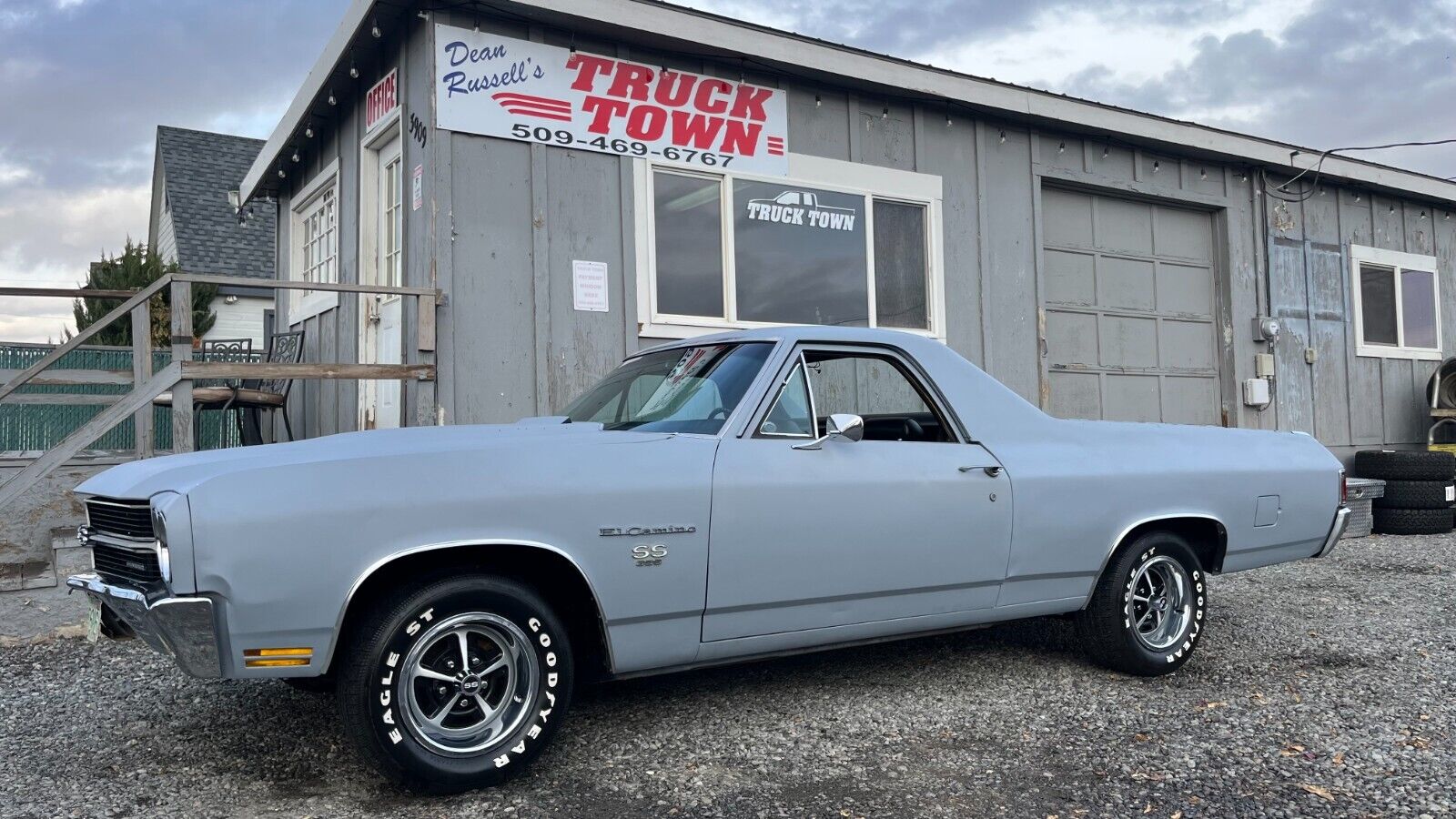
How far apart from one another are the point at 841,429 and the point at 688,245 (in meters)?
4.22

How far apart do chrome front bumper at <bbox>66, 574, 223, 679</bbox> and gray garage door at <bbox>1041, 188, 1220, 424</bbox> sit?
7793 millimetres

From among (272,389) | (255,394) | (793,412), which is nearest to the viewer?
(793,412)

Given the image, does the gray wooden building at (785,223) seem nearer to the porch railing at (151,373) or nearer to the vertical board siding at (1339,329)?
the vertical board siding at (1339,329)

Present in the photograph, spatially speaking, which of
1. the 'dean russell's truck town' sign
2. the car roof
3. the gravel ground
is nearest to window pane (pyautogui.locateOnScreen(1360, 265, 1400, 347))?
the 'dean russell's truck town' sign

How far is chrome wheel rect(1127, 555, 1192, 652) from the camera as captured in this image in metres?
4.57

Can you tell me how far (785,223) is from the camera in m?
8.13

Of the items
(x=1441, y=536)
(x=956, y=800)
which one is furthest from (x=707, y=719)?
(x=1441, y=536)

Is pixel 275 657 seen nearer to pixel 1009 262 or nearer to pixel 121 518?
pixel 121 518

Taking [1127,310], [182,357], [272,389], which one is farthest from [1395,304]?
[182,357]

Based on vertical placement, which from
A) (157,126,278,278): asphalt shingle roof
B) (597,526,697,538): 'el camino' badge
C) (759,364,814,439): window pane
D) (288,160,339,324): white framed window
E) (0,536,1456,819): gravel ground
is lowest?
(0,536,1456,819): gravel ground

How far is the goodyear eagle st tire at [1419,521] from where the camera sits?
985 cm

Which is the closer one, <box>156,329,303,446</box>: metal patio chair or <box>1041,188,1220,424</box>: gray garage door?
<box>156,329,303,446</box>: metal patio chair

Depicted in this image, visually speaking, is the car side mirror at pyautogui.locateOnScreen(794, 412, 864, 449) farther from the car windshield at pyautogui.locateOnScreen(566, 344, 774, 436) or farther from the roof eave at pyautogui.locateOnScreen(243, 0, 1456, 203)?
the roof eave at pyautogui.locateOnScreen(243, 0, 1456, 203)

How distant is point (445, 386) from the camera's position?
671 cm
